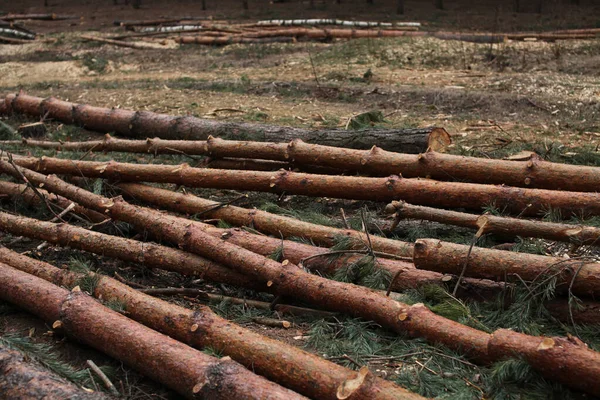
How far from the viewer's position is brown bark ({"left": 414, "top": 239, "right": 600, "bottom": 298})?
4715mm

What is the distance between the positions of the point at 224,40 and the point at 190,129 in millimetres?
10227

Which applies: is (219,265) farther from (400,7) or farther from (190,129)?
(400,7)

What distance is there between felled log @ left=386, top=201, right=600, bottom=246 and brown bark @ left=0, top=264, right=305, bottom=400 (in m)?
2.39

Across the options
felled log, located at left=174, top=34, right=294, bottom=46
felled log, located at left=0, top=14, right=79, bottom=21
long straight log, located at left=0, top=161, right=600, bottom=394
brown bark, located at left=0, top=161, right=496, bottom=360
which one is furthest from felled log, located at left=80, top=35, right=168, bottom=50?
brown bark, located at left=0, top=161, right=496, bottom=360

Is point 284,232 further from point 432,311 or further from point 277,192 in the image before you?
point 432,311

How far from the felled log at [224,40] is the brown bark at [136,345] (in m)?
14.2

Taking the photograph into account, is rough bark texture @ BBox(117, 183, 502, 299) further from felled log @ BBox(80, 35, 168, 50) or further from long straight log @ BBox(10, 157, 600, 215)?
felled log @ BBox(80, 35, 168, 50)

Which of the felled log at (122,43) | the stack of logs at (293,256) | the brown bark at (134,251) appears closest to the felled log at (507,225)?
the stack of logs at (293,256)

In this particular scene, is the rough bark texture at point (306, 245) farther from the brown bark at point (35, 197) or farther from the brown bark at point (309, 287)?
the brown bark at point (35, 197)

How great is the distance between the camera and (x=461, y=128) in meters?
9.88

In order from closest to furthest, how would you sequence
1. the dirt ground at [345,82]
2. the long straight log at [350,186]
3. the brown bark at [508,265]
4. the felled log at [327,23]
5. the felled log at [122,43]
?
the brown bark at [508,265]
the long straight log at [350,186]
the dirt ground at [345,82]
the felled log at [122,43]
the felled log at [327,23]

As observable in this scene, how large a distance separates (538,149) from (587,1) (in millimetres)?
Result: 19108

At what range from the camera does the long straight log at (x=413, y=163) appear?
644 centimetres

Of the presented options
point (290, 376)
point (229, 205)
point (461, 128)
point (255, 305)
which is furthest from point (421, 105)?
point (290, 376)
